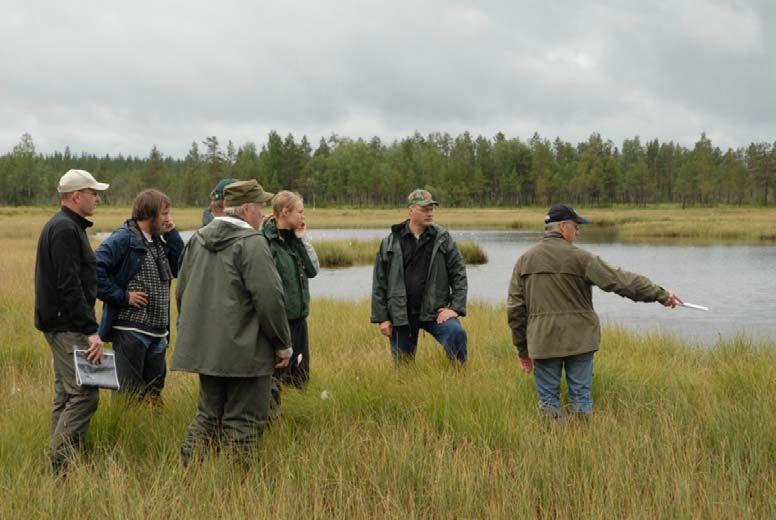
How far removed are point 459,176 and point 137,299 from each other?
367ft

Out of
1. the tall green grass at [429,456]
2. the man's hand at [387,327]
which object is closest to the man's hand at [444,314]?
the man's hand at [387,327]

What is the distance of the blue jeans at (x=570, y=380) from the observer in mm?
5305

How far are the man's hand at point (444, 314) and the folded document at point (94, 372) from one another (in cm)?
330

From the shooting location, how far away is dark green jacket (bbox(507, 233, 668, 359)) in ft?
16.9

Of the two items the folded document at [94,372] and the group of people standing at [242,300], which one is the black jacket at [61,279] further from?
the folded document at [94,372]

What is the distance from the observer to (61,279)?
14.4 feet

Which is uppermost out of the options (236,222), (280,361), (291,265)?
(236,222)

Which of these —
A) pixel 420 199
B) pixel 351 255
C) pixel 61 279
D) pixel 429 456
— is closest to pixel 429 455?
pixel 429 456

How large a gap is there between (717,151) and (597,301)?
135 meters

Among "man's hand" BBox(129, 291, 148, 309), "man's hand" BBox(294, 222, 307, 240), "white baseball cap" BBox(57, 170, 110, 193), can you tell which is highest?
"white baseball cap" BBox(57, 170, 110, 193)

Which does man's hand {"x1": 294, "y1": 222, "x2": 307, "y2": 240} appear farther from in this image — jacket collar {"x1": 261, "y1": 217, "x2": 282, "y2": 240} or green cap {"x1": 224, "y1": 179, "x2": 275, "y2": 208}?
green cap {"x1": 224, "y1": 179, "x2": 275, "y2": 208}

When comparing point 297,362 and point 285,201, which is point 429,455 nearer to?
point 297,362

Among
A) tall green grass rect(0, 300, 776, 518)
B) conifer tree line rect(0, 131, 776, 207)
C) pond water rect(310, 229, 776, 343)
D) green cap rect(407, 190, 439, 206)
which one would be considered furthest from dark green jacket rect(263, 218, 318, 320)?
conifer tree line rect(0, 131, 776, 207)

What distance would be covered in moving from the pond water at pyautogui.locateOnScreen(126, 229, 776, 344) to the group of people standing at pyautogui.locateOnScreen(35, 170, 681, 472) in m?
6.20
